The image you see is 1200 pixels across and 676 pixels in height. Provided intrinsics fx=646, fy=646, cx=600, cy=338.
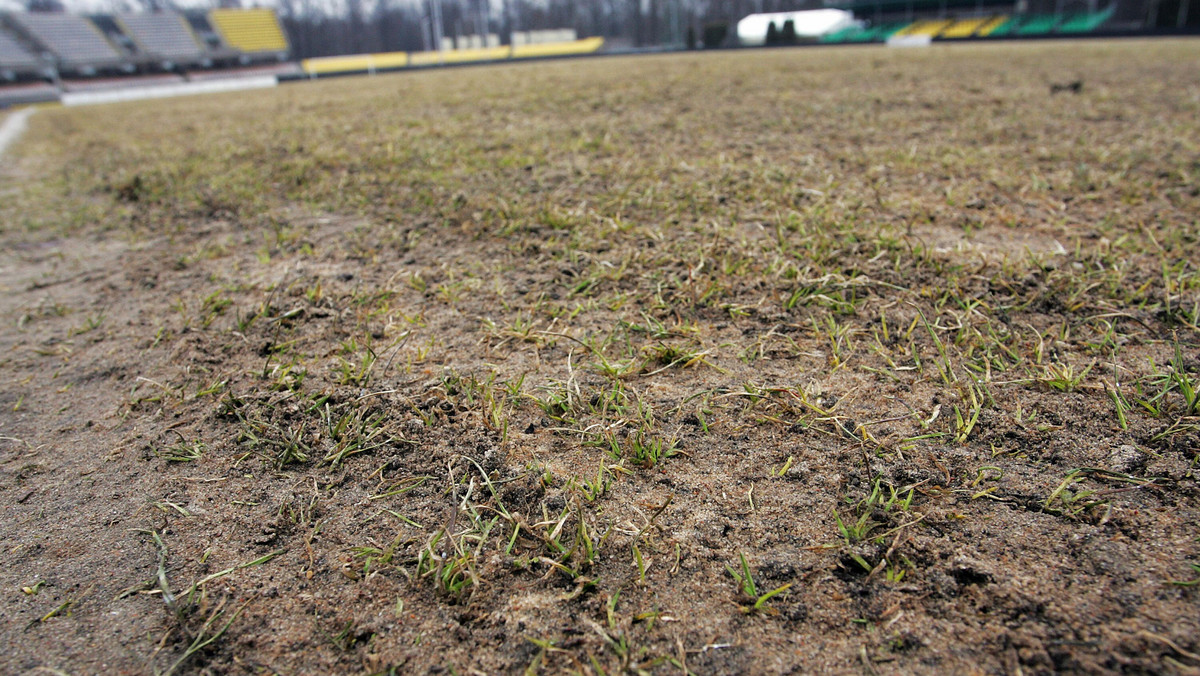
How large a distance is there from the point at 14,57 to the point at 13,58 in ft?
0.78

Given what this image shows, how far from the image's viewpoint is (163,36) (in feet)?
109

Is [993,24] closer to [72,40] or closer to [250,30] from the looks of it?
[250,30]

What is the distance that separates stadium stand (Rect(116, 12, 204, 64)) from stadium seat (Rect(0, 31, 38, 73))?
460cm

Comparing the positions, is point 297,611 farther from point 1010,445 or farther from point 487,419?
point 1010,445

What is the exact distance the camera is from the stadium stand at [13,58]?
26.2 meters

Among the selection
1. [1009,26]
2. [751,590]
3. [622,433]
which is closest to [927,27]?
[1009,26]

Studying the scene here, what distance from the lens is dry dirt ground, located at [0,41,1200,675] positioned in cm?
104

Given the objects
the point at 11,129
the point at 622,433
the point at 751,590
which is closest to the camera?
the point at 751,590

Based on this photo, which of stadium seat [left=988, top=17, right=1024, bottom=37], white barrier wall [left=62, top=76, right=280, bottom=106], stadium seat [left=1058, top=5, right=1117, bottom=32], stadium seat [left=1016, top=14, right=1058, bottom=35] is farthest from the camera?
stadium seat [left=988, top=17, right=1024, bottom=37]

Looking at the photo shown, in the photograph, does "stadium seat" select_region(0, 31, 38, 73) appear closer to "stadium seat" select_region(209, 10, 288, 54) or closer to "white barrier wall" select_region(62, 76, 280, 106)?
"stadium seat" select_region(209, 10, 288, 54)

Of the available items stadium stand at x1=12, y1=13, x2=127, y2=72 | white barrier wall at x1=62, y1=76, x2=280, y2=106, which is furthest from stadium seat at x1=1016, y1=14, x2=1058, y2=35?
stadium stand at x1=12, y1=13, x2=127, y2=72

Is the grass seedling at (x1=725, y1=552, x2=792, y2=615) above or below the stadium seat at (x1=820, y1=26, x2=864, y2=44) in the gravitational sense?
below

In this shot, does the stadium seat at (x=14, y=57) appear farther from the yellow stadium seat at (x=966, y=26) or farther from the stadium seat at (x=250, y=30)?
the yellow stadium seat at (x=966, y=26)

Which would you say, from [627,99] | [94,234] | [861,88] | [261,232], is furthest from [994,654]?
[861,88]
